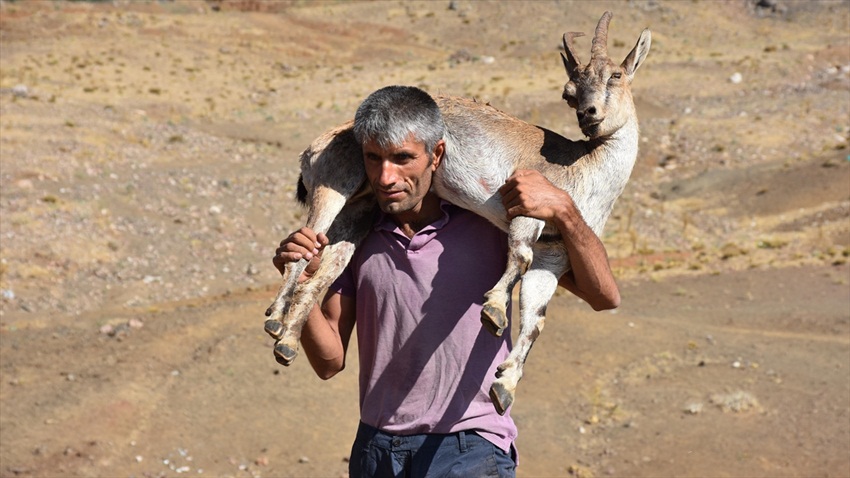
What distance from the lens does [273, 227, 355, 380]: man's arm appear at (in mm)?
3770

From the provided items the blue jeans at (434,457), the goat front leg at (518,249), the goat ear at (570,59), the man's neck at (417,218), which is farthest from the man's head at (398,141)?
the goat ear at (570,59)

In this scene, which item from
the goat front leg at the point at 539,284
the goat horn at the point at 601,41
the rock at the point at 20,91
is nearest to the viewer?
the goat front leg at the point at 539,284

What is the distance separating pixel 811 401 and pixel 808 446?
3.23 ft

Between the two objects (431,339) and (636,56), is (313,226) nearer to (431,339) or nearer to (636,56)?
(431,339)

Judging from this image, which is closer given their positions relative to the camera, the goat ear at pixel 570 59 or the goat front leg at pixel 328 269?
→ the goat front leg at pixel 328 269

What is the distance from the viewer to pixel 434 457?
379 cm

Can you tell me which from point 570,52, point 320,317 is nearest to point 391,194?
point 320,317

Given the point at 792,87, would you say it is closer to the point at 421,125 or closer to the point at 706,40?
the point at 706,40

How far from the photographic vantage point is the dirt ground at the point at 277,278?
9.33 m

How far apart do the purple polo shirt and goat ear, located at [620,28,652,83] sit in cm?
136

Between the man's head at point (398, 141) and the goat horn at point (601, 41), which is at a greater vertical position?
the goat horn at point (601, 41)

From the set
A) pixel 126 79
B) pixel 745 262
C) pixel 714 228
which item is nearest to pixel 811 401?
pixel 745 262

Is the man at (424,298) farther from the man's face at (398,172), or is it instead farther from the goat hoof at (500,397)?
the goat hoof at (500,397)

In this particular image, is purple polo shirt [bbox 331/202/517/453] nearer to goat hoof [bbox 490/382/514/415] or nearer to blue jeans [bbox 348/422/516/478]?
blue jeans [bbox 348/422/516/478]
